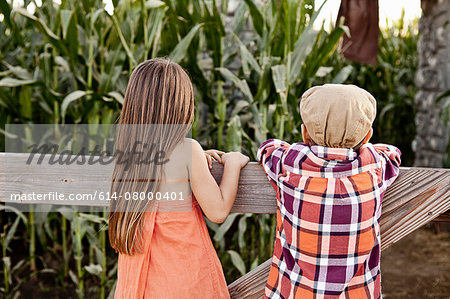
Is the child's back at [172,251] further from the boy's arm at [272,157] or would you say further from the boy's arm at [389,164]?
the boy's arm at [389,164]

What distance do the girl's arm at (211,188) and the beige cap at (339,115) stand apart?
25cm

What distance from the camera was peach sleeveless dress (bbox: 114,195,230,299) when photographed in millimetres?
1102

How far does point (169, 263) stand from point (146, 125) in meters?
0.34

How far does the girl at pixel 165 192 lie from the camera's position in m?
1.09

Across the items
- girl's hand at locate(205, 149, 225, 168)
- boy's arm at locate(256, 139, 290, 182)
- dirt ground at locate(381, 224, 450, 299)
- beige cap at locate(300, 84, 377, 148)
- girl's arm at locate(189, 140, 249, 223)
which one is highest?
beige cap at locate(300, 84, 377, 148)

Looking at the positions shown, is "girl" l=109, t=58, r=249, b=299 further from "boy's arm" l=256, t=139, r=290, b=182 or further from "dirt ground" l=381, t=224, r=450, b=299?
"dirt ground" l=381, t=224, r=450, b=299

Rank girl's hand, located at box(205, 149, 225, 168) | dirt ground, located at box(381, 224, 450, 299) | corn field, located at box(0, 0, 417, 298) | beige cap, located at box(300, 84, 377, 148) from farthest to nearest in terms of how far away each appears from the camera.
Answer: dirt ground, located at box(381, 224, 450, 299) < corn field, located at box(0, 0, 417, 298) < girl's hand, located at box(205, 149, 225, 168) < beige cap, located at box(300, 84, 377, 148)

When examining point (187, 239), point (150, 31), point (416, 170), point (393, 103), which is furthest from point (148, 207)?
point (393, 103)

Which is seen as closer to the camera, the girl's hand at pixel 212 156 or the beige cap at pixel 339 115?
the beige cap at pixel 339 115

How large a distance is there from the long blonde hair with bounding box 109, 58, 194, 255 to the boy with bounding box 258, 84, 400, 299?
0.29m

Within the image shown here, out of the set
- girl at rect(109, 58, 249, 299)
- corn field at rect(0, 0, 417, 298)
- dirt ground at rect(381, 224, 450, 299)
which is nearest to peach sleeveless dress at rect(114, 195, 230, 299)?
girl at rect(109, 58, 249, 299)

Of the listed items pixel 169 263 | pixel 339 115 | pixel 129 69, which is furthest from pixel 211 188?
pixel 129 69

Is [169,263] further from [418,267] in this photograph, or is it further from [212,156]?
[418,267]

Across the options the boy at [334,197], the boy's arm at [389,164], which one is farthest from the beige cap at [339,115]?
the boy's arm at [389,164]
